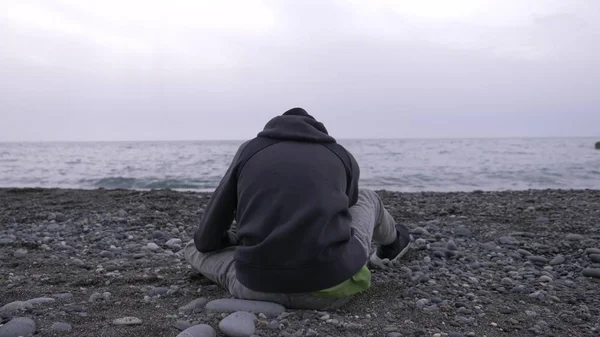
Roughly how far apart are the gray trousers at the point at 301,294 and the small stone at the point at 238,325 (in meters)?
0.30

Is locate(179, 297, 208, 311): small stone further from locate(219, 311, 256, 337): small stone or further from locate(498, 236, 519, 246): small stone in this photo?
locate(498, 236, 519, 246): small stone

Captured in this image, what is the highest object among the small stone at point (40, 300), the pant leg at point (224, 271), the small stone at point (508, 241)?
the pant leg at point (224, 271)

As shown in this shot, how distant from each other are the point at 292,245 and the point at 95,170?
18.4 meters

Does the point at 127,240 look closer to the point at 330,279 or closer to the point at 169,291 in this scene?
the point at 169,291

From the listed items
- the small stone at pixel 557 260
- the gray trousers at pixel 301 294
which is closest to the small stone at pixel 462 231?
the small stone at pixel 557 260

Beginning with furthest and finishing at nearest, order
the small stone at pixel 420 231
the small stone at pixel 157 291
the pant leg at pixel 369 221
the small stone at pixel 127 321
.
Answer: the small stone at pixel 420 231, the small stone at pixel 157 291, the pant leg at pixel 369 221, the small stone at pixel 127 321

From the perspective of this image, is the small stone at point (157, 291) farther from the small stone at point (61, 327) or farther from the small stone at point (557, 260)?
the small stone at point (557, 260)

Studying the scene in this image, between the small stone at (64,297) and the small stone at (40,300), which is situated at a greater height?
the small stone at (40,300)

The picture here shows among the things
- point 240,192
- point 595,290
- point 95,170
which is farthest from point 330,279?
point 95,170

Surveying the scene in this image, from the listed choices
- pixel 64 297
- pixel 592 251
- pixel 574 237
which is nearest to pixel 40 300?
pixel 64 297

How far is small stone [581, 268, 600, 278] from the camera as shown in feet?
12.8

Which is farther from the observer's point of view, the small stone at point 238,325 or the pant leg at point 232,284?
the pant leg at point 232,284

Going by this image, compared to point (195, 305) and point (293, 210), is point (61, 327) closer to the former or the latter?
point (195, 305)

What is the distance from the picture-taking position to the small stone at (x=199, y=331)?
243cm
